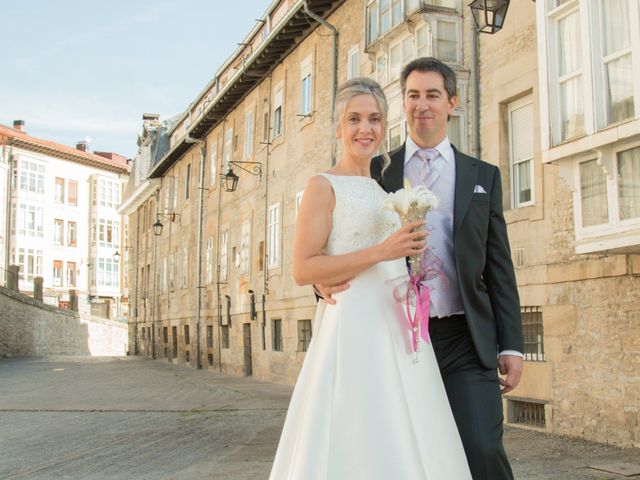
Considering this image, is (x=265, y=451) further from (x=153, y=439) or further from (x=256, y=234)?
(x=256, y=234)

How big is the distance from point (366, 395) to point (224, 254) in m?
23.2

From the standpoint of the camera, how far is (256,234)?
888 inches

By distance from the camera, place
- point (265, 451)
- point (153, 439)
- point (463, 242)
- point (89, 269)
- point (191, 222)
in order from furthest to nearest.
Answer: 1. point (89, 269)
2. point (191, 222)
3. point (153, 439)
4. point (265, 451)
5. point (463, 242)

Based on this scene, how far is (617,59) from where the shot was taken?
8.70 m

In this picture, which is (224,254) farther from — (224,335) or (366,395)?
(366,395)

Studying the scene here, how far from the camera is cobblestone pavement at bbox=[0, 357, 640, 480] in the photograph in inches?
297

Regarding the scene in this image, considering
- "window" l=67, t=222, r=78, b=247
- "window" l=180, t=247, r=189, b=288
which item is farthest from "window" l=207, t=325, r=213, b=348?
"window" l=67, t=222, r=78, b=247

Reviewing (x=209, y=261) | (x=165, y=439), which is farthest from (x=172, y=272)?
(x=165, y=439)

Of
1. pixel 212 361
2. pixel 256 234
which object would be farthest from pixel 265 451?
pixel 212 361

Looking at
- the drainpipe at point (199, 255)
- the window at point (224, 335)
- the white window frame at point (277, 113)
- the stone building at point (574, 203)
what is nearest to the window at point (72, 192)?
the drainpipe at point (199, 255)

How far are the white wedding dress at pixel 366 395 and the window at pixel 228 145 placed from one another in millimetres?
23116

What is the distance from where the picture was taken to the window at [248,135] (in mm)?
23844

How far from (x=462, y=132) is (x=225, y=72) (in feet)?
58.1

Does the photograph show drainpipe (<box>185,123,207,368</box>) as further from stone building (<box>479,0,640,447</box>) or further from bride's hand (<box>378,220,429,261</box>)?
bride's hand (<box>378,220,429,261</box>)
